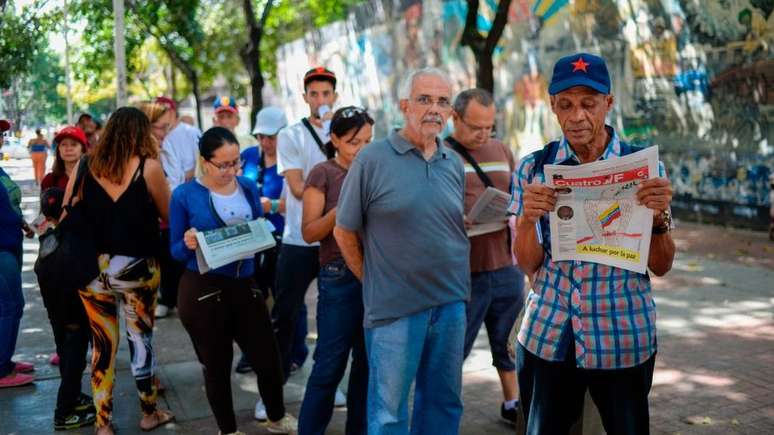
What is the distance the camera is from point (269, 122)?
604cm

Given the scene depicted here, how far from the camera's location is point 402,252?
3361mm

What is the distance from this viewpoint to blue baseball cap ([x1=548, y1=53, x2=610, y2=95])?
2.62m

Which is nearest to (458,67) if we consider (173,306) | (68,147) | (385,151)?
(173,306)

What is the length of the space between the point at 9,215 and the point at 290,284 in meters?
1.93

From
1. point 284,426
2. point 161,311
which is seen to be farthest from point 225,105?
point 284,426

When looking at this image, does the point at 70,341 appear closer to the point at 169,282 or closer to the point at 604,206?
the point at 169,282

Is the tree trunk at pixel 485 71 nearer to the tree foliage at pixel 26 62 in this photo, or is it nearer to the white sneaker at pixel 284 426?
the tree foliage at pixel 26 62

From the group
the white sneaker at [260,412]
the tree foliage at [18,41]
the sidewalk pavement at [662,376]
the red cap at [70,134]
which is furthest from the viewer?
the tree foliage at [18,41]

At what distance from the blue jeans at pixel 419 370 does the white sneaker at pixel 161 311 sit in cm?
443

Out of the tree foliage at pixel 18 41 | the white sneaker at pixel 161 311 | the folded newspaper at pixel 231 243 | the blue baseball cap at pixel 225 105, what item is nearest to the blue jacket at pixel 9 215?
the tree foliage at pixel 18 41

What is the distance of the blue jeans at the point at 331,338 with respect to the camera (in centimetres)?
394

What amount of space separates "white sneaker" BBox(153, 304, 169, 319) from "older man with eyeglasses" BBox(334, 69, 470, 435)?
14.6 ft

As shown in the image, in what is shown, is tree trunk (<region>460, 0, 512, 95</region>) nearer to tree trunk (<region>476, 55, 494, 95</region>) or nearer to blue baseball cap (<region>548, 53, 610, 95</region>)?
tree trunk (<region>476, 55, 494, 95</region>)

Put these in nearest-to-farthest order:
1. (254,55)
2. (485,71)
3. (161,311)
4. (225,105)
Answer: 1. (161,311)
2. (225,105)
3. (485,71)
4. (254,55)
